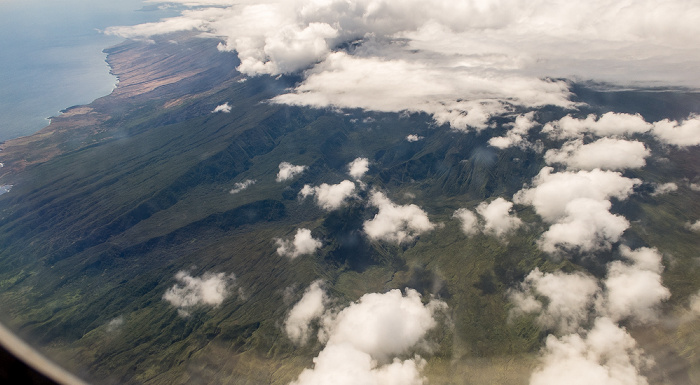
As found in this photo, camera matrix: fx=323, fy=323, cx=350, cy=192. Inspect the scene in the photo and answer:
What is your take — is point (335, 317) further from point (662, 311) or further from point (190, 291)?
point (662, 311)

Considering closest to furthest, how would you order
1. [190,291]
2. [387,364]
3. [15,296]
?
[387,364], [15,296], [190,291]

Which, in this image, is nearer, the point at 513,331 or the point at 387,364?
the point at 387,364

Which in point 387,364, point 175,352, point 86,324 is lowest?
point 175,352

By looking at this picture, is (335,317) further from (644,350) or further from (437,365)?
(644,350)

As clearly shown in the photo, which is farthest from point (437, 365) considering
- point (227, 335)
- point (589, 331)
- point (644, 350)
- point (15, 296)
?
point (15, 296)

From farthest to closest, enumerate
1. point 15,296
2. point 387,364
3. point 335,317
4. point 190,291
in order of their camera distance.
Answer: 1. point 190,291
2. point 335,317
3. point 15,296
4. point 387,364

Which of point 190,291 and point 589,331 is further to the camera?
point 190,291

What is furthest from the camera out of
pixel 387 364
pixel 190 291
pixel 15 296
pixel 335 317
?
pixel 190 291

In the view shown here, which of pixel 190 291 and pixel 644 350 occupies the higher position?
pixel 644 350

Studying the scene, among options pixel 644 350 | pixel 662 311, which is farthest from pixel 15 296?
pixel 662 311
